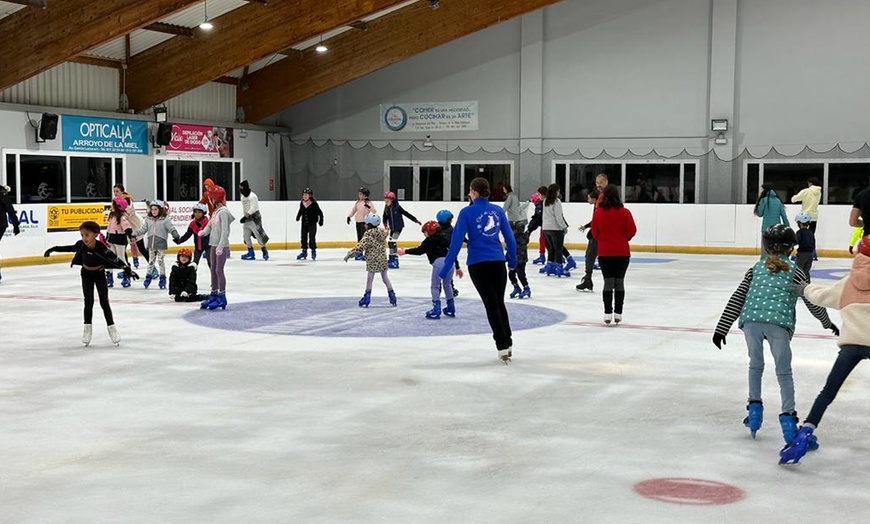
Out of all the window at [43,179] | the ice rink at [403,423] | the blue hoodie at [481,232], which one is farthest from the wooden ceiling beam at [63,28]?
the blue hoodie at [481,232]

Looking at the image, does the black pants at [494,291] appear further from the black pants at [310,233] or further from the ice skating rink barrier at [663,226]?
the ice skating rink barrier at [663,226]

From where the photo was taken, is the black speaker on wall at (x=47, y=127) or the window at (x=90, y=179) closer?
the black speaker on wall at (x=47, y=127)

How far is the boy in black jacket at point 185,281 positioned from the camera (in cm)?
1377

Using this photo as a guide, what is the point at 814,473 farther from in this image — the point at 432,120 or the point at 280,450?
the point at 432,120

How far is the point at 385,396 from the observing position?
742cm

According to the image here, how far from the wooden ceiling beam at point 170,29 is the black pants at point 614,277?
638 inches

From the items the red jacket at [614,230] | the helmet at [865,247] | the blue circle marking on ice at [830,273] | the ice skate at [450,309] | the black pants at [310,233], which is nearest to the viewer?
the helmet at [865,247]

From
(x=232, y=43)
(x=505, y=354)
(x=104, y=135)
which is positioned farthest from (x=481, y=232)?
(x=104, y=135)

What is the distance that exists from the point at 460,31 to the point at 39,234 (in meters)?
12.0

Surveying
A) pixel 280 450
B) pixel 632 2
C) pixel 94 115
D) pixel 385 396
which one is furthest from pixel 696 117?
pixel 280 450

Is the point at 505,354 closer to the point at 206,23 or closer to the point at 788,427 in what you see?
the point at 788,427

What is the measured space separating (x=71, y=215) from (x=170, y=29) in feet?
19.2

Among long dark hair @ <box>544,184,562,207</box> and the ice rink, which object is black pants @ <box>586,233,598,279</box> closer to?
long dark hair @ <box>544,184,562,207</box>

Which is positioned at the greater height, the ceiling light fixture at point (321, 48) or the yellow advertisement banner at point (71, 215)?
the ceiling light fixture at point (321, 48)
